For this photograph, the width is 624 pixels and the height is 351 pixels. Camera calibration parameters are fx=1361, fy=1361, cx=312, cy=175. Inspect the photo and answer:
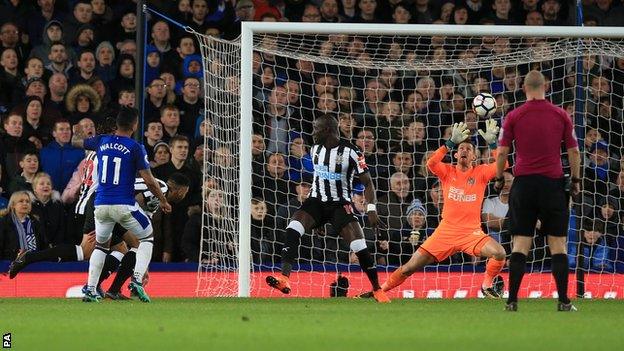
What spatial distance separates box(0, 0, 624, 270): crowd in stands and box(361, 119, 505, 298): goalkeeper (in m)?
1.88

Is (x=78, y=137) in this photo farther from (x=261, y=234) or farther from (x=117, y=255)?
(x=117, y=255)

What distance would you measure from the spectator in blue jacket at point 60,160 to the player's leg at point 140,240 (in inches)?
135

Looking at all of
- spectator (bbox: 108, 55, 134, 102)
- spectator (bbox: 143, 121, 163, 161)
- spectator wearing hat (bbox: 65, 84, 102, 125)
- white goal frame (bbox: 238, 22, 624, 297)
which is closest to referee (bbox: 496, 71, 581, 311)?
white goal frame (bbox: 238, 22, 624, 297)

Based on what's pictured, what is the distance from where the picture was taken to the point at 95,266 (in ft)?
41.8

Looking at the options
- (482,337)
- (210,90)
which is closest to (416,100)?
(210,90)

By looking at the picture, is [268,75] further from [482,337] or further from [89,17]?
[482,337]

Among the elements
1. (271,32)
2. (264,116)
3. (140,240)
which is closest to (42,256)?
(140,240)

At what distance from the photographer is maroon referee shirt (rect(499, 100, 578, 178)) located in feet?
36.0

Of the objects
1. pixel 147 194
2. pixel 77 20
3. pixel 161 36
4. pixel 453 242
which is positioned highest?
pixel 77 20

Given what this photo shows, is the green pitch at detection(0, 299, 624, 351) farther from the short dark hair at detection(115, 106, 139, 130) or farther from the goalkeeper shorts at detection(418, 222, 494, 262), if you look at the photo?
the short dark hair at detection(115, 106, 139, 130)

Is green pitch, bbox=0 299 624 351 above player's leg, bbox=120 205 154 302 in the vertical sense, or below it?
below

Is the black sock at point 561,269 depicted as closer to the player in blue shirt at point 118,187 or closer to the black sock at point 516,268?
the black sock at point 516,268

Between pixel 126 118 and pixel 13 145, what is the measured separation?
3.93 m

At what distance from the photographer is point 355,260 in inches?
660
